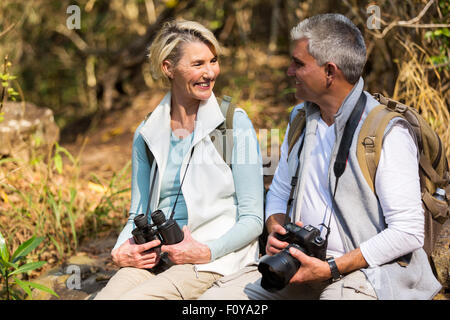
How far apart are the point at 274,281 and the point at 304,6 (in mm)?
4614

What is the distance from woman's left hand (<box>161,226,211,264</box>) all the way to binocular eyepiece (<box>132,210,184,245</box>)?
3cm

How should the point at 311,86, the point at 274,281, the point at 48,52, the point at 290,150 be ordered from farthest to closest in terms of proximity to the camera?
the point at 48,52 < the point at 290,150 < the point at 311,86 < the point at 274,281

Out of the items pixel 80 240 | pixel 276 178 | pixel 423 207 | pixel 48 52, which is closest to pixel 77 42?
pixel 48 52

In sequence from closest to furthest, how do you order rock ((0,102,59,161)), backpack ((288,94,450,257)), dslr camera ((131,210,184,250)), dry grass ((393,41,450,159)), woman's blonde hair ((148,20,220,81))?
backpack ((288,94,450,257))
dslr camera ((131,210,184,250))
woman's blonde hair ((148,20,220,81))
dry grass ((393,41,450,159))
rock ((0,102,59,161))

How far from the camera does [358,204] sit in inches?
95.7

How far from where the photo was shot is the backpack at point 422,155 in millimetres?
2357

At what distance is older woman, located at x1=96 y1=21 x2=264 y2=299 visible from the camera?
8.79 feet

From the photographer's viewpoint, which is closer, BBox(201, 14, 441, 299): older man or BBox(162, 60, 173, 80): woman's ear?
BBox(201, 14, 441, 299): older man

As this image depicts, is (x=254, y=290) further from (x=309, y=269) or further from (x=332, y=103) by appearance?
(x=332, y=103)

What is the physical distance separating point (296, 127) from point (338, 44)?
0.49 meters

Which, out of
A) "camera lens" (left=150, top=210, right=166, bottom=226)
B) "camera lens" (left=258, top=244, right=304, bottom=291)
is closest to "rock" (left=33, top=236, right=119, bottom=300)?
"camera lens" (left=150, top=210, right=166, bottom=226)

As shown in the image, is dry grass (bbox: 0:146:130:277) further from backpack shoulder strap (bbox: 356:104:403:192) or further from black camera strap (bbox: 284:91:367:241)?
backpack shoulder strap (bbox: 356:104:403:192)

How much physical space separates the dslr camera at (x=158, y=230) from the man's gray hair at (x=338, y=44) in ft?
3.39
